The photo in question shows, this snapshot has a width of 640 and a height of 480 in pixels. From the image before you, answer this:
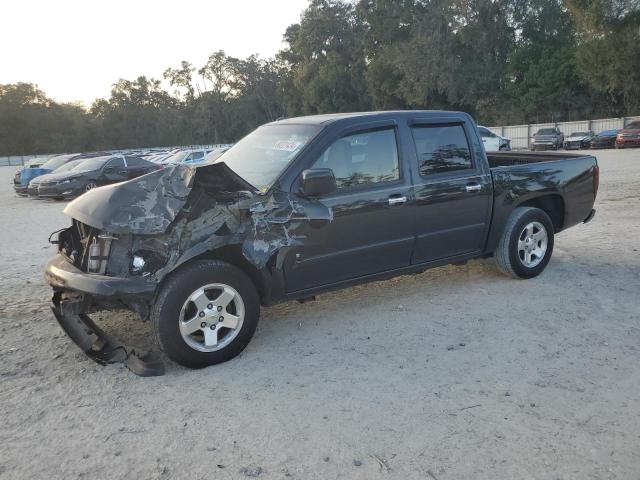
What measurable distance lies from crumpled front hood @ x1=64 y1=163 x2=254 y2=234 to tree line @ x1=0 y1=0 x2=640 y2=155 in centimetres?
4528

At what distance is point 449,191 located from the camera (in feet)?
17.1

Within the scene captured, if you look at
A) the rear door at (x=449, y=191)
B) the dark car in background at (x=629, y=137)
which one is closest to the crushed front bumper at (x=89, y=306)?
the rear door at (x=449, y=191)

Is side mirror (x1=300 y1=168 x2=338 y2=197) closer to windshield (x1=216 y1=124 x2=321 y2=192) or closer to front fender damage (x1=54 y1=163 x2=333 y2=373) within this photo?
front fender damage (x1=54 y1=163 x2=333 y2=373)

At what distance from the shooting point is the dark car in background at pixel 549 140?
112 feet

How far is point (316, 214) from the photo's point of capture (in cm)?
443

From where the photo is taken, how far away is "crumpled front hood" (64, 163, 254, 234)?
3.86m

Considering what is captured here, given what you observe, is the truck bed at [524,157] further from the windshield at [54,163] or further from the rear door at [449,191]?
the windshield at [54,163]

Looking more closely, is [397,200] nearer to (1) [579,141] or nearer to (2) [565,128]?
(1) [579,141]

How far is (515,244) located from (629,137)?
89.4 ft

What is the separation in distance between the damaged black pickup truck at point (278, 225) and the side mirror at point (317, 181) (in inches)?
0.4

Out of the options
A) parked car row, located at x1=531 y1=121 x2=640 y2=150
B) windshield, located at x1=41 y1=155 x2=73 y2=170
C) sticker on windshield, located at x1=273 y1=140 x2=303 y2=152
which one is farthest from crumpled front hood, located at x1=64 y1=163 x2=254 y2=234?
parked car row, located at x1=531 y1=121 x2=640 y2=150

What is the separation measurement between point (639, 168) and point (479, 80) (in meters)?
35.9

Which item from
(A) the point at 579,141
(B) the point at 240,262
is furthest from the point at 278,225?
(A) the point at 579,141

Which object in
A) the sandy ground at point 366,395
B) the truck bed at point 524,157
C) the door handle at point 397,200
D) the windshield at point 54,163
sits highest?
the windshield at point 54,163
